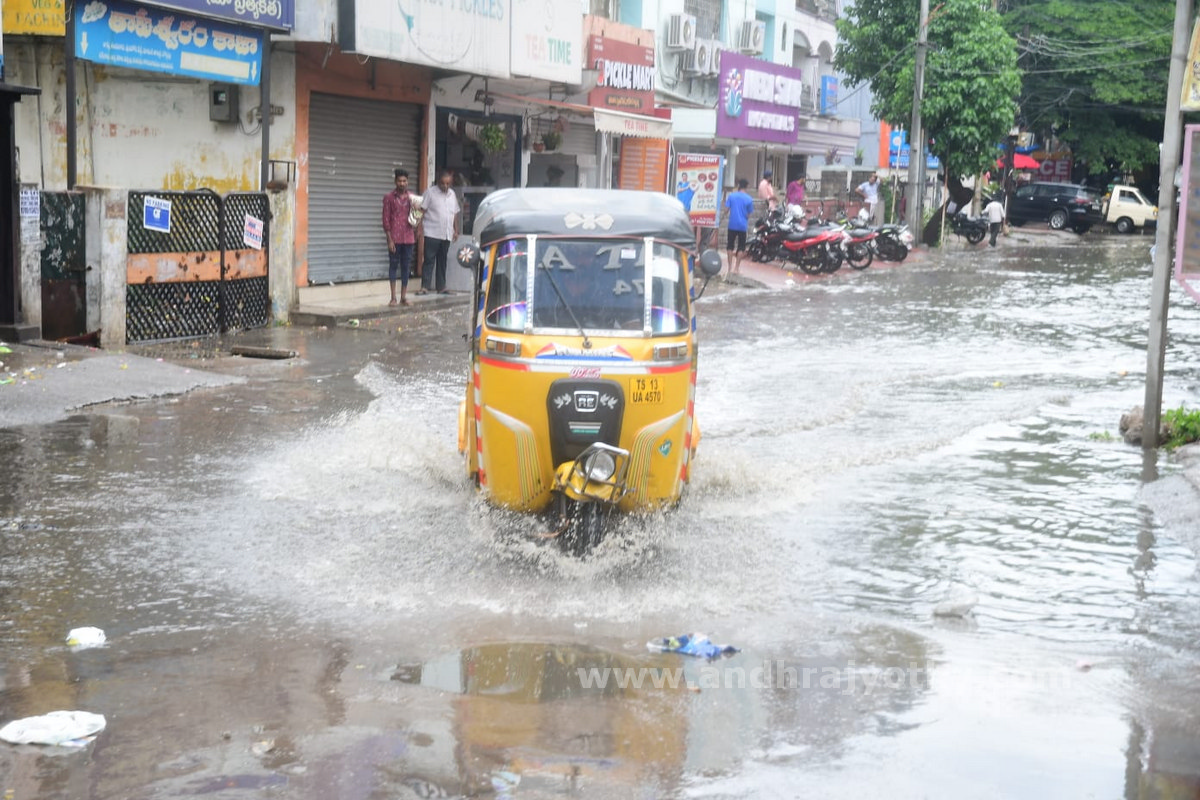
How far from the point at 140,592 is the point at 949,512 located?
4.99 m

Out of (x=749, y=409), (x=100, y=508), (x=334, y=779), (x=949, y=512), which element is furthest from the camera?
(x=749, y=409)

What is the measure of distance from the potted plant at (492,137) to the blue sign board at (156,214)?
8775 mm

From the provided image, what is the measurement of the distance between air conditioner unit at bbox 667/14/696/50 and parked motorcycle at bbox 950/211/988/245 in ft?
38.8

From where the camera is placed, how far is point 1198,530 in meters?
8.50

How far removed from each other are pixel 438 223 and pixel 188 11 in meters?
4.82

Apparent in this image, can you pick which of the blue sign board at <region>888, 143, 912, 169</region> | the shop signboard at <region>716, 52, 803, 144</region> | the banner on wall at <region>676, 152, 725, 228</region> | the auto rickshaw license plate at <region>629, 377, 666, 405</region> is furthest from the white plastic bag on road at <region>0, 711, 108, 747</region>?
the blue sign board at <region>888, 143, 912, 169</region>

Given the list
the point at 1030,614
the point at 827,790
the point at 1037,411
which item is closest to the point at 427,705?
the point at 827,790

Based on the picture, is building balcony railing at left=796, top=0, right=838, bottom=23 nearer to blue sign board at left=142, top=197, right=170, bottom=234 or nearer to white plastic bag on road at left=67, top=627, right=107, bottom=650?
blue sign board at left=142, top=197, right=170, bottom=234

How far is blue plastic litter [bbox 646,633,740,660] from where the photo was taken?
612cm

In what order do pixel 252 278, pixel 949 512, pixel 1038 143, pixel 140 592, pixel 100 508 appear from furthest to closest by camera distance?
pixel 1038 143 < pixel 252 278 < pixel 949 512 < pixel 100 508 < pixel 140 592

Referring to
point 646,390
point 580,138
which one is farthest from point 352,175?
point 646,390

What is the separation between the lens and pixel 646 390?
24.3ft

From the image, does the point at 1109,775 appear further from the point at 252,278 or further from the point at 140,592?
the point at 252,278

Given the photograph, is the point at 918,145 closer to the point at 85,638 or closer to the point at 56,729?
the point at 85,638
